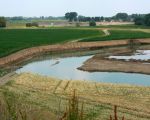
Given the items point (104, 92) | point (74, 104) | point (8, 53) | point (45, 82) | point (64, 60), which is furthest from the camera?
point (64, 60)

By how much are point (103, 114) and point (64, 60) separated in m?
26.0

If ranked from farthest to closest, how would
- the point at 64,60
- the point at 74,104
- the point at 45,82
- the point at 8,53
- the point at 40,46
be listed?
1. the point at 40,46
2. the point at 64,60
3. the point at 8,53
4. the point at 45,82
5. the point at 74,104

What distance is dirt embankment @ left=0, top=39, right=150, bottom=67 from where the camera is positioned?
3590 cm

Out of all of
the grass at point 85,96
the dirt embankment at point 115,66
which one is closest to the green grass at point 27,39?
the dirt embankment at point 115,66

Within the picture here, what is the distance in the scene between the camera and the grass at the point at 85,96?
49.7ft

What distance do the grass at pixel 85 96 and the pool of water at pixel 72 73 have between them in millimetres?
4256

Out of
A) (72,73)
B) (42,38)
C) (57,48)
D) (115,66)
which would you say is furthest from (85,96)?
(42,38)

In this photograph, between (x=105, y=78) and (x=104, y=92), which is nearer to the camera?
(x=104, y=92)

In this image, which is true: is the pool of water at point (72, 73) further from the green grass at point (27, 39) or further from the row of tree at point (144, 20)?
the row of tree at point (144, 20)

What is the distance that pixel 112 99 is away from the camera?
60.0 ft

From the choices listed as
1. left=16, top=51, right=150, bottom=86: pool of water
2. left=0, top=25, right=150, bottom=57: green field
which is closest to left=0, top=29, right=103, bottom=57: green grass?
left=0, top=25, right=150, bottom=57: green field

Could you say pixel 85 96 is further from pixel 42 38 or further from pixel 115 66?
pixel 42 38

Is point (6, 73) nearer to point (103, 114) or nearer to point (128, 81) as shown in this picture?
point (128, 81)

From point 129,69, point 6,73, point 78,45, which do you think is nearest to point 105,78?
point 129,69
